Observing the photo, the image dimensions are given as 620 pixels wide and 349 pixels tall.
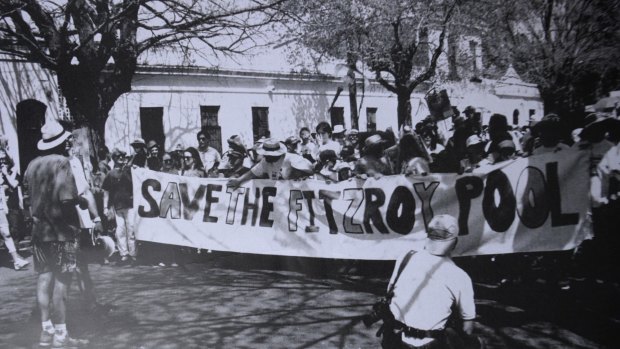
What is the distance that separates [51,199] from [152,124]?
565 inches

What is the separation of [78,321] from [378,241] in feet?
11.8

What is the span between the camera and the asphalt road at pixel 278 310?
533 cm

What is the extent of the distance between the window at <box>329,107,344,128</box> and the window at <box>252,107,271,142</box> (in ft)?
13.3

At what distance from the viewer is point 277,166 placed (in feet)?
26.8

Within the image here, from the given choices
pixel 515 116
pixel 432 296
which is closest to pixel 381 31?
pixel 432 296

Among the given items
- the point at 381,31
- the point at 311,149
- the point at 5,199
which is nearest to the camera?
the point at 5,199

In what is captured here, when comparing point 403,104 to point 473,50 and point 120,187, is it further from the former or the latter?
point 120,187

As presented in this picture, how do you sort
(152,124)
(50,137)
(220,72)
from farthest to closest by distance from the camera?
(220,72) → (152,124) → (50,137)

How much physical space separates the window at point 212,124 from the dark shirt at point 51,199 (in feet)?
50.5

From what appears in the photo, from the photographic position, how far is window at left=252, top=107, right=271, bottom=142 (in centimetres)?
2284

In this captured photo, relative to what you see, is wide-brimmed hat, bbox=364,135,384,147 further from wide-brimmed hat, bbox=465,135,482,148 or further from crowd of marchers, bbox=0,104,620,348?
wide-brimmed hat, bbox=465,135,482,148

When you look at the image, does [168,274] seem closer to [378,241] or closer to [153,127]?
[378,241]

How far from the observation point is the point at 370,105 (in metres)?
28.6

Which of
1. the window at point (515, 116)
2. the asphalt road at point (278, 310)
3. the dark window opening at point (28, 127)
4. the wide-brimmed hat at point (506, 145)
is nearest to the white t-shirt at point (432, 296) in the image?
the asphalt road at point (278, 310)
